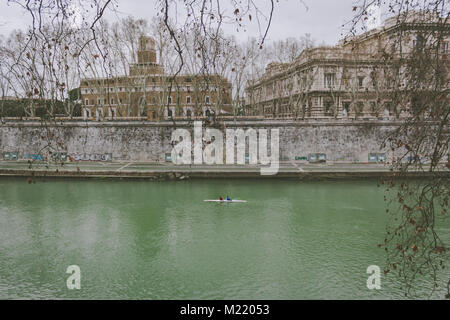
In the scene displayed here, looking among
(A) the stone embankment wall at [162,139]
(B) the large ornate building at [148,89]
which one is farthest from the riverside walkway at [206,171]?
(B) the large ornate building at [148,89]

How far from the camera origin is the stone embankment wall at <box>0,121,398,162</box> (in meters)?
26.7

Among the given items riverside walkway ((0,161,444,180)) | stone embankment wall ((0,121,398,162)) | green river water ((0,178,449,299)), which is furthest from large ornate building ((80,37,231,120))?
green river water ((0,178,449,299))

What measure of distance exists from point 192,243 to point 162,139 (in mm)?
16393

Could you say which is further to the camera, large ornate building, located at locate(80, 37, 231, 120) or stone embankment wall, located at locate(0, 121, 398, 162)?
stone embankment wall, located at locate(0, 121, 398, 162)

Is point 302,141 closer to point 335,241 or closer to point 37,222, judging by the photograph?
point 335,241

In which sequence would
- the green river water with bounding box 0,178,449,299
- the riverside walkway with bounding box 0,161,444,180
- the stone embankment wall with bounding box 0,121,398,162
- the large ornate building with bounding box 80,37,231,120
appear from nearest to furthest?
the green river water with bounding box 0,178,449,299, the large ornate building with bounding box 80,37,231,120, the riverside walkway with bounding box 0,161,444,180, the stone embankment wall with bounding box 0,121,398,162

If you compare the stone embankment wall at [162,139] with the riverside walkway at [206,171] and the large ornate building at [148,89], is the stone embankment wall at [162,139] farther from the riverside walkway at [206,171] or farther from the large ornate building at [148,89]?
the riverside walkway at [206,171]

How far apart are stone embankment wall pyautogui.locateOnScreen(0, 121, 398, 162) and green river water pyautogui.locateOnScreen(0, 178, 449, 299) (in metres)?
7.44

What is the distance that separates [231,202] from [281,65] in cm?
1589

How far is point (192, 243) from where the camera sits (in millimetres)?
11820

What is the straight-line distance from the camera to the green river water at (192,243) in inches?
352

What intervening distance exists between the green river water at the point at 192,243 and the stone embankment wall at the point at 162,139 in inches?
293

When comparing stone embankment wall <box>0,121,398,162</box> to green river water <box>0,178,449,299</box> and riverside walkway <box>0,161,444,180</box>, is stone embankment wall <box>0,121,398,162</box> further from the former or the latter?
green river water <box>0,178,449,299</box>

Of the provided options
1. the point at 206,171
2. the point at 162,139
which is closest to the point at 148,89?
the point at 162,139
